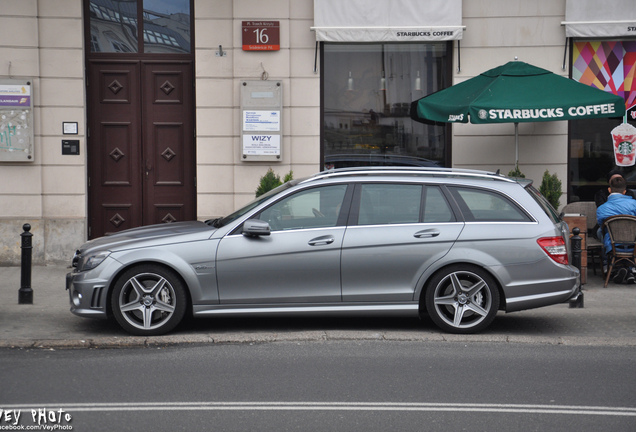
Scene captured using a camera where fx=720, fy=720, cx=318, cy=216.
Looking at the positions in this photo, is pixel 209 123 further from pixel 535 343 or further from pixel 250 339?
pixel 535 343

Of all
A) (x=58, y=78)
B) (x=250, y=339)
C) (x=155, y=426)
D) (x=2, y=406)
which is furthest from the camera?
(x=58, y=78)

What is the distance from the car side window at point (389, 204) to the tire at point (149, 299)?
196 cm

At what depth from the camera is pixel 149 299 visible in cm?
706

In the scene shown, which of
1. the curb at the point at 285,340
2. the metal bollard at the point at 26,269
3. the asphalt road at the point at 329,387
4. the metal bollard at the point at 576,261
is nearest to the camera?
the asphalt road at the point at 329,387

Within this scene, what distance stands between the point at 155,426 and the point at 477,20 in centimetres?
942

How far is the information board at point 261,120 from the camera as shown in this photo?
467 inches

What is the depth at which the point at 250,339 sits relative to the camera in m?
7.04

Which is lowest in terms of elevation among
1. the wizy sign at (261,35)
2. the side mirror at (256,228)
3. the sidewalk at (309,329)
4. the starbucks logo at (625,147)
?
the sidewalk at (309,329)

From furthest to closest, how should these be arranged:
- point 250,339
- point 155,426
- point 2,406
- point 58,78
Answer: point 58,78 < point 250,339 < point 2,406 < point 155,426

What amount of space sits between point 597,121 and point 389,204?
6423 millimetres

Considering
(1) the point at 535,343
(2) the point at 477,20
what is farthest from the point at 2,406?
(2) the point at 477,20

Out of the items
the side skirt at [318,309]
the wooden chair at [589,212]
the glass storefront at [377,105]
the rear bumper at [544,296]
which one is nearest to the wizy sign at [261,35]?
the glass storefront at [377,105]

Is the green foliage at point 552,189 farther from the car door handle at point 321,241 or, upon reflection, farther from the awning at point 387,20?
the car door handle at point 321,241

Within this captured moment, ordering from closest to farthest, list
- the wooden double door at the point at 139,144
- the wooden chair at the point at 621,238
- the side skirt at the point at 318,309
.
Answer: the side skirt at the point at 318,309 → the wooden chair at the point at 621,238 → the wooden double door at the point at 139,144
